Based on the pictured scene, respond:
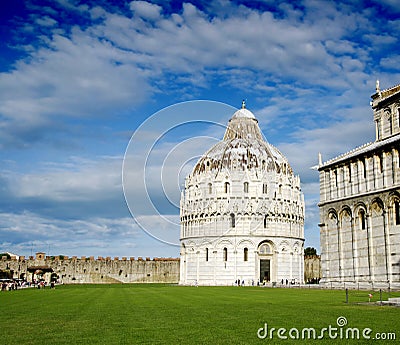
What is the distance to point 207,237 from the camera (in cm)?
8388

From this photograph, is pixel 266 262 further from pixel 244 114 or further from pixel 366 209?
pixel 366 209

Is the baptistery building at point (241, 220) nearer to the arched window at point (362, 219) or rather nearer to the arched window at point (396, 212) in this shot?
the arched window at point (362, 219)

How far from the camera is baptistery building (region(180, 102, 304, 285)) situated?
82.4 m

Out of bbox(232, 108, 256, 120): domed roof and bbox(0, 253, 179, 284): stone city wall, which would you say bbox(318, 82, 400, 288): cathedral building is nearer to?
bbox(232, 108, 256, 120): domed roof

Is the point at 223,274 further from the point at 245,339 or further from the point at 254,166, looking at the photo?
the point at 245,339

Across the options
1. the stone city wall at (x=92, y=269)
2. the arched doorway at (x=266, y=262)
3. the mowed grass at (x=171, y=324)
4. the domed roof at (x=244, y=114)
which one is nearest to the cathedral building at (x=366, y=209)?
the mowed grass at (x=171, y=324)

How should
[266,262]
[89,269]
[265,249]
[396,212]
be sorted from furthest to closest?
[89,269] < [265,249] < [266,262] < [396,212]

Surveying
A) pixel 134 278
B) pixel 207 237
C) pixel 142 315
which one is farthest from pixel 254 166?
pixel 142 315

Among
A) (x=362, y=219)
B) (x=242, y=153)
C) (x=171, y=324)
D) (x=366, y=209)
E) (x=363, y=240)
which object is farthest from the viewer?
(x=242, y=153)

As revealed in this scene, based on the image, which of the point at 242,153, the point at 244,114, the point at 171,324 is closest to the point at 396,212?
the point at 171,324

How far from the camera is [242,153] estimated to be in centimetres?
8788

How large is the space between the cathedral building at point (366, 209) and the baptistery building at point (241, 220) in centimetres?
3144

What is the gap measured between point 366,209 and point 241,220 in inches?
1523

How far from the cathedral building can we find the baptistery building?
31443 millimetres
